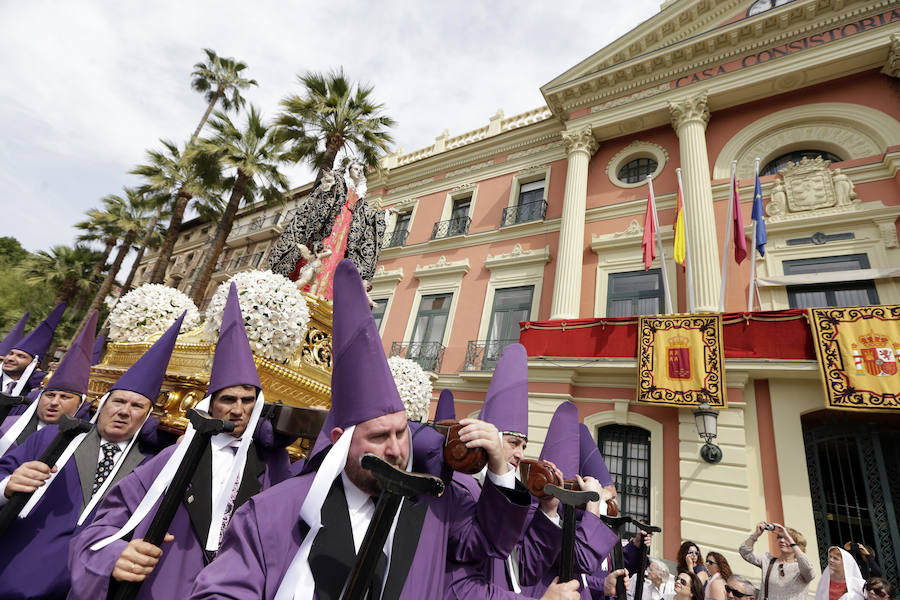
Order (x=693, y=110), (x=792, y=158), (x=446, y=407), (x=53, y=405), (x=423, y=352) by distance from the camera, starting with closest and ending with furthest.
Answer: (x=53, y=405) → (x=446, y=407) → (x=792, y=158) → (x=693, y=110) → (x=423, y=352)

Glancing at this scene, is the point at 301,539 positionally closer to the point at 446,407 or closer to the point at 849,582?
the point at 446,407

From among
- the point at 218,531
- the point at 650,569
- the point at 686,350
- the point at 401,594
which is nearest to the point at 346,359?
the point at 401,594

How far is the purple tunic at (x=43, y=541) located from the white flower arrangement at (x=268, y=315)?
133 centimetres

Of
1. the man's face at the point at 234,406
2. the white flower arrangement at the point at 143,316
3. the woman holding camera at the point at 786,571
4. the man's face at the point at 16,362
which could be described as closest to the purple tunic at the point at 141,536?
the man's face at the point at 234,406

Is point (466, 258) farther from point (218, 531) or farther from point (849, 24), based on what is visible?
point (218, 531)

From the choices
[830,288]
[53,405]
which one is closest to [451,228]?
[830,288]

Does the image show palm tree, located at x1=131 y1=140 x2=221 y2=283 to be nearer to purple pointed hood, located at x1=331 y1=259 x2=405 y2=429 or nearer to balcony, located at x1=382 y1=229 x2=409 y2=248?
balcony, located at x1=382 y1=229 x2=409 y2=248

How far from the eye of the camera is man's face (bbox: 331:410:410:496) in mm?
1409

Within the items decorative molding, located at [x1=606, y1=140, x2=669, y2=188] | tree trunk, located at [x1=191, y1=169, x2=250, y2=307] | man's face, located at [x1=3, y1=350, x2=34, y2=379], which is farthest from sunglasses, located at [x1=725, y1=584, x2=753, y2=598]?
tree trunk, located at [x1=191, y1=169, x2=250, y2=307]

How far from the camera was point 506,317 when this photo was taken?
517 inches

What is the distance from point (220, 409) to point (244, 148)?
528 inches

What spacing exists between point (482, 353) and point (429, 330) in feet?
7.98

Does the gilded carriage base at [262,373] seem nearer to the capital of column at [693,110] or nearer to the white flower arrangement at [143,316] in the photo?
the white flower arrangement at [143,316]

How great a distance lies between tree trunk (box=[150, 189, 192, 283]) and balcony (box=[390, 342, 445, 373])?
7661mm
